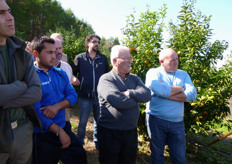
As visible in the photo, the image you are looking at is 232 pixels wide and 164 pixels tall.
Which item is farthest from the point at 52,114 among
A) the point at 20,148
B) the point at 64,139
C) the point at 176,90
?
the point at 176,90

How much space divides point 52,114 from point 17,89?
1.77ft

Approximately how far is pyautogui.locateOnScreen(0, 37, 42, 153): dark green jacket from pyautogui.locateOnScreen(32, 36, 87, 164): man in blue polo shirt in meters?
0.22

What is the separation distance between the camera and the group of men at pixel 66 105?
1.65 meters

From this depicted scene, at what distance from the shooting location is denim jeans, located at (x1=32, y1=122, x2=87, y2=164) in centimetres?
197

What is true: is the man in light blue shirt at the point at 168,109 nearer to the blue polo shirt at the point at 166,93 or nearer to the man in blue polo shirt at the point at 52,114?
the blue polo shirt at the point at 166,93

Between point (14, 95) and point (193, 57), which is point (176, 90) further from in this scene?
Answer: point (14, 95)

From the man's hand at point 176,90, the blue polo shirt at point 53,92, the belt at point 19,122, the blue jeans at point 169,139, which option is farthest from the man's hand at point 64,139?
the man's hand at point 176,90

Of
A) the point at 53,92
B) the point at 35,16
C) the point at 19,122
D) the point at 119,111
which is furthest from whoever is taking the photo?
the point at 35,16

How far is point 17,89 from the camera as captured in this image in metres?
1.60

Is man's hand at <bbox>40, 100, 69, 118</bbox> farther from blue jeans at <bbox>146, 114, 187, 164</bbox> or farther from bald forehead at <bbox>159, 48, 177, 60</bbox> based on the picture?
bald forehead at <bbox>159, 48, 177, 60</bbox>

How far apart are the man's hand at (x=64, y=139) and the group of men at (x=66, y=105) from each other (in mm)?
11

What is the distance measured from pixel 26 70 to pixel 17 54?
17 centimetres

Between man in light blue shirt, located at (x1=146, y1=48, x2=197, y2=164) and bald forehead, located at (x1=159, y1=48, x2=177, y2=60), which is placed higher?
bald forehead, located at (x1=159, y1=48, x2=177, y2=60)

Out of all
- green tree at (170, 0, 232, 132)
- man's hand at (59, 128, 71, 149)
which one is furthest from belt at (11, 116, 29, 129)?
green tree at (170, 0, 232, 132)
